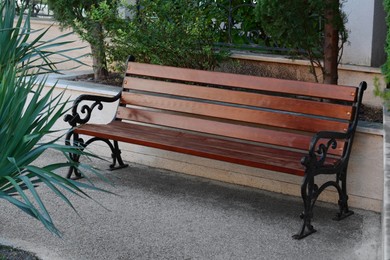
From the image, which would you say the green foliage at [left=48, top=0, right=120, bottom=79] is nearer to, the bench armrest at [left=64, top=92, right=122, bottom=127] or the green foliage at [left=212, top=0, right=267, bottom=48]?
the bench armrest at [left=64, top=92, right=122, bottom=127]

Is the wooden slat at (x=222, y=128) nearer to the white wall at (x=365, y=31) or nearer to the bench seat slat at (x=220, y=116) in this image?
the bench seat slat at (x=220, y=116)

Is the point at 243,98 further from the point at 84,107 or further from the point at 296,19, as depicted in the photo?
the point at 84,107

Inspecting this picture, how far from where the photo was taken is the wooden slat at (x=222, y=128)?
583cm

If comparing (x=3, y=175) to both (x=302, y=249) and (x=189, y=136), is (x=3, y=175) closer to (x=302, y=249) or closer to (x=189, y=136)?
(x=302, y=249)

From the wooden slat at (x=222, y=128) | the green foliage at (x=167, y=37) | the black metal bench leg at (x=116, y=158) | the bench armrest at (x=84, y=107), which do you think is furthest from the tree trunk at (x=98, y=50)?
the black metal bench leg at (x=116, y=158)

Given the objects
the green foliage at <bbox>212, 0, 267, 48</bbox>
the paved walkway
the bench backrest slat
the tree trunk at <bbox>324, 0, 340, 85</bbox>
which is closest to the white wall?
the tree trunk at <bbox>324, 0, 340, 85</bbox>

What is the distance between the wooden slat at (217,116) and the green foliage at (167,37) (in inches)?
32.4

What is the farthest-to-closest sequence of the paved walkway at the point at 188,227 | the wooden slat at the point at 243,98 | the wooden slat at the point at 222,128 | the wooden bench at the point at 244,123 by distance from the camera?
1. the wooden slat at the point at 222,128
2. the wooden slat at the point at 243,98
3. the wooden bench at the point at 244,123
4. the paved walkway at the point at 188,227

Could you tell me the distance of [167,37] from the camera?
739 cm

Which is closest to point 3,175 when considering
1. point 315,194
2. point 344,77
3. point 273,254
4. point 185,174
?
point 273,254

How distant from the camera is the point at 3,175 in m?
3.73

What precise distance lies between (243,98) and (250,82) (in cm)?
15

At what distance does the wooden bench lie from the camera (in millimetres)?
5426

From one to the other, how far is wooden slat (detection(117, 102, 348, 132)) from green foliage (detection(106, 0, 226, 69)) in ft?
2.70
